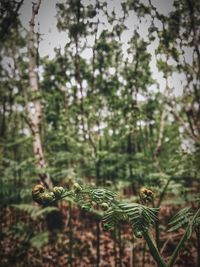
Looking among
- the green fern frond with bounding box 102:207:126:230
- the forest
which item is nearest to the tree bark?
the forest

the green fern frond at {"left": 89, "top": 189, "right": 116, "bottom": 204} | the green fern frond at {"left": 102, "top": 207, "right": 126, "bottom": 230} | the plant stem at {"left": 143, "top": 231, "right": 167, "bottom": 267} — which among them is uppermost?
the green fern frond at {"left": 89, "top": 189, "right": 116, "bottom": 204}

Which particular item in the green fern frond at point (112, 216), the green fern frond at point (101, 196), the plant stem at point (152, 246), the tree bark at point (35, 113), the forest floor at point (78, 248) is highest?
the tree bark at point (35, 113)

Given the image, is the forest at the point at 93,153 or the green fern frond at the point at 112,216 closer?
the green fern frond at the point at 112,216

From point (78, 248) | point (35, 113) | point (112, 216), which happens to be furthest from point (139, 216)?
point (35, 113)

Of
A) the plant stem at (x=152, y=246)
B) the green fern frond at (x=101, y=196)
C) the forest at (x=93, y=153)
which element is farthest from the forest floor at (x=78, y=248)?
the green fern frond at (x=101, y=196)

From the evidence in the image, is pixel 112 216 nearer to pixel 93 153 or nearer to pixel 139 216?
pixel 139 216

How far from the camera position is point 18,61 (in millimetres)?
9750

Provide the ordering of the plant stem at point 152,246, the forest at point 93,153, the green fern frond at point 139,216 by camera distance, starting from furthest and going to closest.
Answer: the forest at point 93,153
the plant stem at point 152,246
the green fern frond at point 139,216

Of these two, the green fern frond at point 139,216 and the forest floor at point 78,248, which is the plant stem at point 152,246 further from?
the forest floor at point 78,248

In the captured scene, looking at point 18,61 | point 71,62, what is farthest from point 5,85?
point 71,62

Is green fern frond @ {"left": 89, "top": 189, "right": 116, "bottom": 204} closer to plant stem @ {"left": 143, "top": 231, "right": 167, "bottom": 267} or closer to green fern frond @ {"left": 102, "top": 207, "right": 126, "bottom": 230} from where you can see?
green fern frond @ {"left": 102, "top": 207, "right": 126, "bottom": 230}

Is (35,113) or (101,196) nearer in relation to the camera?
(101,196)

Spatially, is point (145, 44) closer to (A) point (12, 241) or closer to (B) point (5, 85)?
(B) point (5, 85)

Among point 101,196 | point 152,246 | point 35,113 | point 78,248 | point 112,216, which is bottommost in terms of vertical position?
point 78,248
